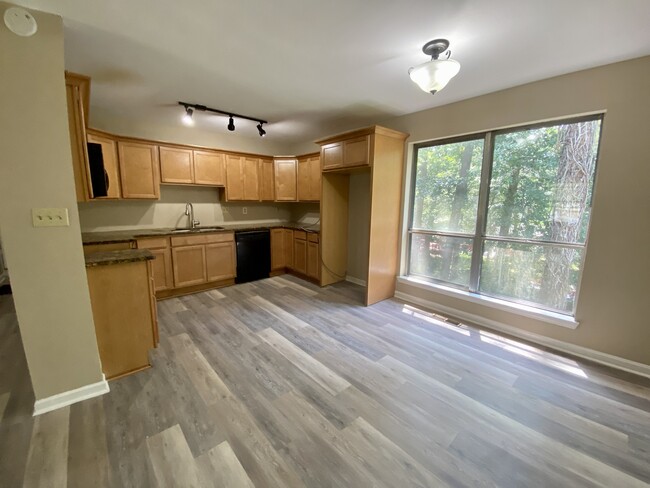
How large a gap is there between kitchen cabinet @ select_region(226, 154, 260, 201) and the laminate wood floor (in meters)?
2.55

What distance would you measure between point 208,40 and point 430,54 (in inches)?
67.5

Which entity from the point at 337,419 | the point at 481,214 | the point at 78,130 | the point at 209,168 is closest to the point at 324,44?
the point at 78,130

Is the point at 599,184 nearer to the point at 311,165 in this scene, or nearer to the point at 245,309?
the point at 311,165

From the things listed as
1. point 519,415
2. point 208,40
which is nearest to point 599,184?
point 519,415

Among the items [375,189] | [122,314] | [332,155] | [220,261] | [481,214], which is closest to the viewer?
[122,314]

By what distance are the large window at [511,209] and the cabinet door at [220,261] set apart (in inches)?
119

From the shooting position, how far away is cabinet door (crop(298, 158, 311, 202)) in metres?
4.63

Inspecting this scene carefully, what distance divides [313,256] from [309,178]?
139 centimetres

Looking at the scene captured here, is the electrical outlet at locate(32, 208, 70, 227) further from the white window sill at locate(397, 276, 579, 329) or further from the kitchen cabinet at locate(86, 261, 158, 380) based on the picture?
the white window sill at locate(397, 276, 579, 329)

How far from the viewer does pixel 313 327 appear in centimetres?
296

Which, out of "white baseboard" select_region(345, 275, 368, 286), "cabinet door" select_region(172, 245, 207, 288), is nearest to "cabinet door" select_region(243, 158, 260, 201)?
"cabinet door" select_region(172, 245, 207, 288)

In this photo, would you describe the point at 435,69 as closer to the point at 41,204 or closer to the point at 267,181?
the point at 41,204

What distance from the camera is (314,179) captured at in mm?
4520

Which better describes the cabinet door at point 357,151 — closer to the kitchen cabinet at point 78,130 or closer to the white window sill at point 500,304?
the white window sill at point 500,304
